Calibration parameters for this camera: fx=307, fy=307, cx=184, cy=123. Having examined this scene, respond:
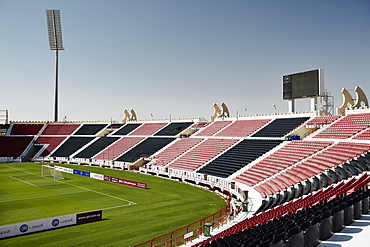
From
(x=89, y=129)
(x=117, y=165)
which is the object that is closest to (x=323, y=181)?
(x=117, y=165)

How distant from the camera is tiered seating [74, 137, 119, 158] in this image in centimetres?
6850

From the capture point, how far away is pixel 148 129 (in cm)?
7525

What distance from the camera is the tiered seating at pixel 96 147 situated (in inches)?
2697

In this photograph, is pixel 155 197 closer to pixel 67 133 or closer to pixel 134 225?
pixel 134 225

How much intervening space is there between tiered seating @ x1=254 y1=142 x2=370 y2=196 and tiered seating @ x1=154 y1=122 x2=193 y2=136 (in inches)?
1444

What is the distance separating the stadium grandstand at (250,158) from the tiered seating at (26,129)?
24cm

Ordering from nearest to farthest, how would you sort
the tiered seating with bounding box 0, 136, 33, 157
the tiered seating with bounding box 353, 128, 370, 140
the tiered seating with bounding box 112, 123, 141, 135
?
the tiered seating with bounding box 353, 128, 370, 140
the tiered seating with bounding box 0, 136, 33, 157
the tiered seating with bounding box 112, 123, 141, 135

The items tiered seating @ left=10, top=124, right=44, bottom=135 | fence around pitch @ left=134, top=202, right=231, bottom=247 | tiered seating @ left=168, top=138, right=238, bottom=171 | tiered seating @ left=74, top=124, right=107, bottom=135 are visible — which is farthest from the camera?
tiered seating @ left=74, top=124, right=107, bottom=135

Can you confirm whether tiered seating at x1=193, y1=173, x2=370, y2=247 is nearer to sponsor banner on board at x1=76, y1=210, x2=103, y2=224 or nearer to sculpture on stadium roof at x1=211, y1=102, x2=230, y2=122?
sponsor banner on board at x1=76, y1=210, x2=103, y2=224

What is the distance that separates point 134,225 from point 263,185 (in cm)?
1461

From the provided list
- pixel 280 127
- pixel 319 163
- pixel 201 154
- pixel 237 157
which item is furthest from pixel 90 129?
pixel 319 163

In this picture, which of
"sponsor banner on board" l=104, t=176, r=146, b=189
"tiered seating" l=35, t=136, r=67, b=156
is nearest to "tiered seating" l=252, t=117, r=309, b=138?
"sponsor banner on board" l=104, t=176, r=146, b=189

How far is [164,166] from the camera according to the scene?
165 ft

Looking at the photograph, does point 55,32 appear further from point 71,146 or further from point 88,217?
point 88,217
